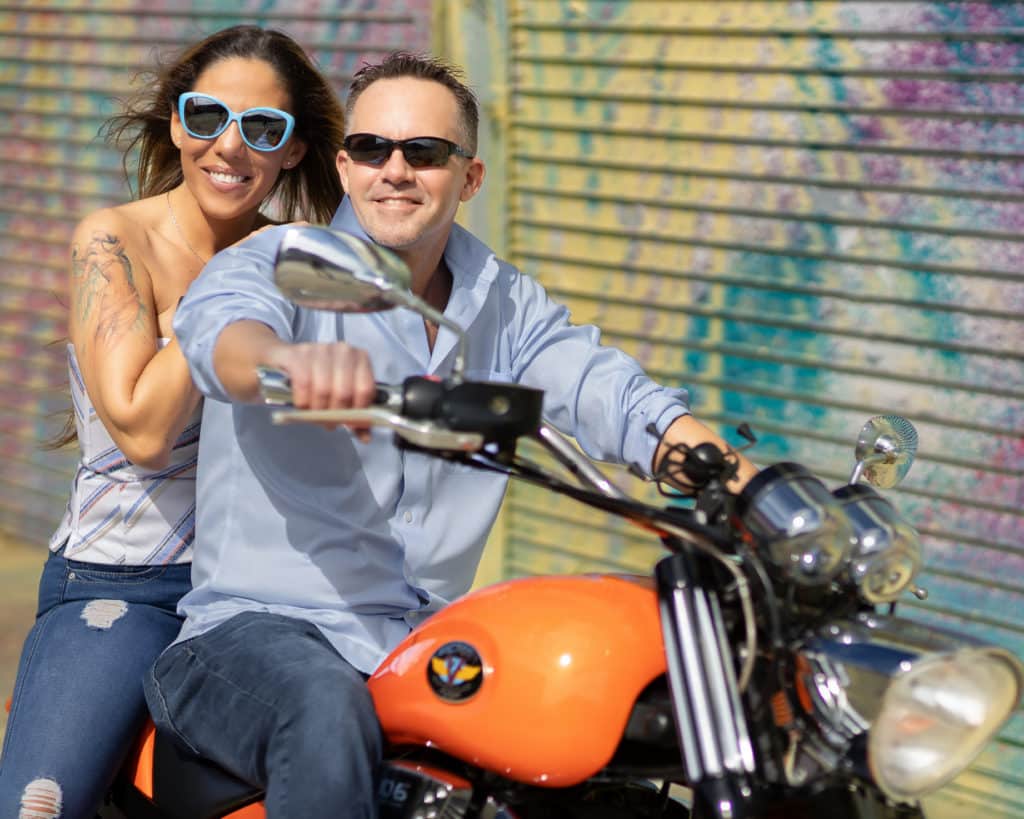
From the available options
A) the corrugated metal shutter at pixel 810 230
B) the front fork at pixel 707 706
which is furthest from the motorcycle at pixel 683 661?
the corrugated metal shutter at pixel 810 230

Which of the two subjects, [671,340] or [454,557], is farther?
[671,340]

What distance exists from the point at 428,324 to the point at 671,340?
8.93 ft

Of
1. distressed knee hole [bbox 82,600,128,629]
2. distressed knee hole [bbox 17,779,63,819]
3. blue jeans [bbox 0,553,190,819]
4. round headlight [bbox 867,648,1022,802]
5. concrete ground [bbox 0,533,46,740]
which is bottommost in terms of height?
concrete ground [bbox 0,533,46,740]

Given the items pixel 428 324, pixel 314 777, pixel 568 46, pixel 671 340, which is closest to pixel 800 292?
pixel 671 340

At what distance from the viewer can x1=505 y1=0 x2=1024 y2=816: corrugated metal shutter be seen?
171 inches

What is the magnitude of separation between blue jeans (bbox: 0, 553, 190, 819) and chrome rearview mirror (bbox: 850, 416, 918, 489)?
1287 millimetres

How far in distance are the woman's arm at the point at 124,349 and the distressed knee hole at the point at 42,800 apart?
67cm

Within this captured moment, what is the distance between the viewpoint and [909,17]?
14.5 feet

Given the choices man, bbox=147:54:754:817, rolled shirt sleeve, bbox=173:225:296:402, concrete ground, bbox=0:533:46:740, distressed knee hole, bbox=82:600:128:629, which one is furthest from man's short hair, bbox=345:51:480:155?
concrete ground, bbox=0:533:46:740

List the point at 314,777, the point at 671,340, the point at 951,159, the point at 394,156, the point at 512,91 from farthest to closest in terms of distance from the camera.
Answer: the point at 512,91 → the point at 671,340 → the point at 951,159 → the point at 394,156 → the point at 314,777

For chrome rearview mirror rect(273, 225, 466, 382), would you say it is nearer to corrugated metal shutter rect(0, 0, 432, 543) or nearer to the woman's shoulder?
the woman's shoulder

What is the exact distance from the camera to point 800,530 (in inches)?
65.3

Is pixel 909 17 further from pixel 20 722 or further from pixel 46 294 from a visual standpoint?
pixel 46 294

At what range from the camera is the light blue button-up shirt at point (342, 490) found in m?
2.26
